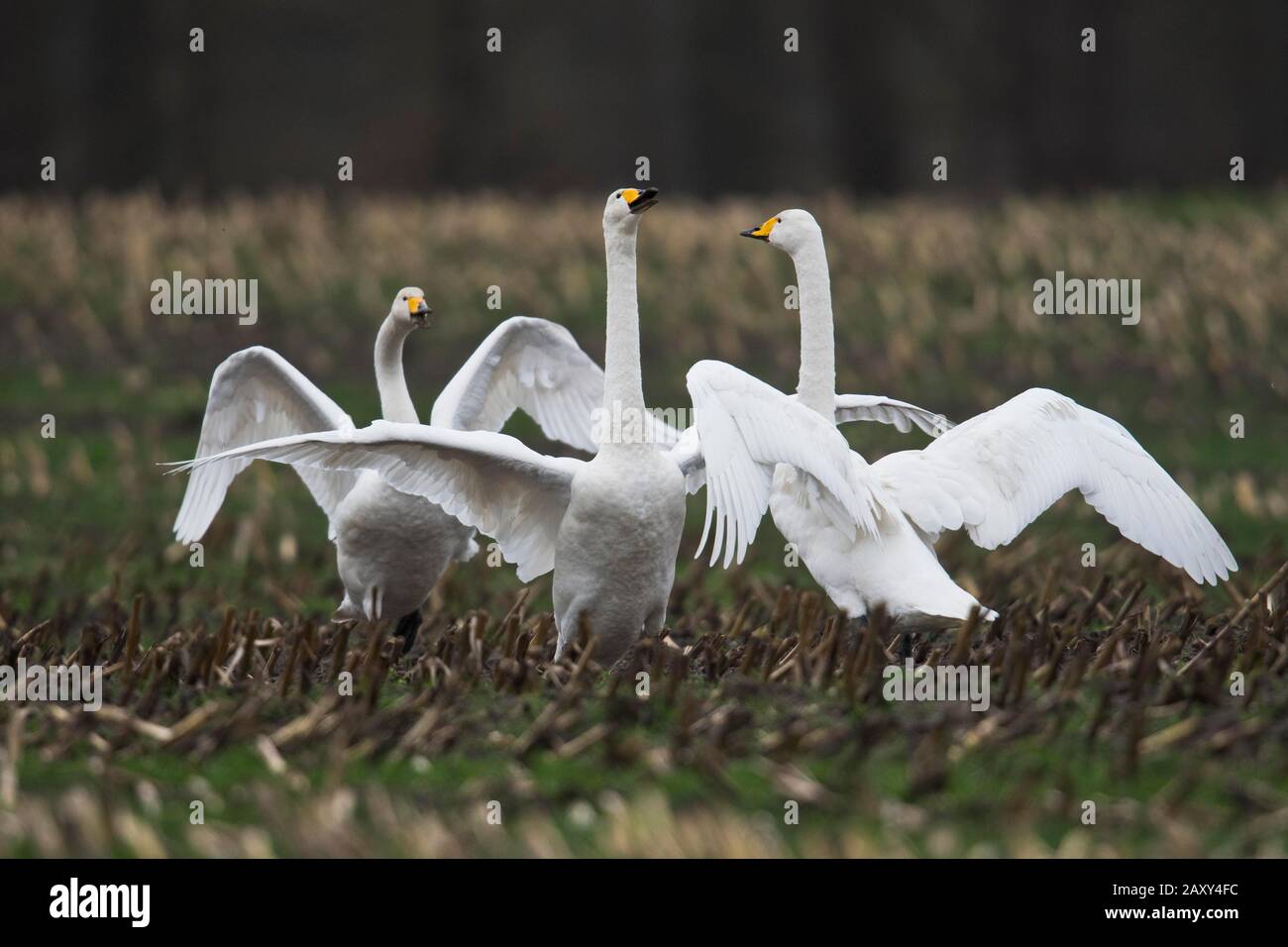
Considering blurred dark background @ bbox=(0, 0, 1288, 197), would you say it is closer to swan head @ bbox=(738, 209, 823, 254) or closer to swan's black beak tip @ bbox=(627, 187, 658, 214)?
swan head @ bbox=(738, 209, 823, 254)

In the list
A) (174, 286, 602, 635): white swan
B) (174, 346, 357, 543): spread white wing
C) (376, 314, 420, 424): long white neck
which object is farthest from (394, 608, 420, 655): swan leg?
(376, 314, 420, 424): long white neck

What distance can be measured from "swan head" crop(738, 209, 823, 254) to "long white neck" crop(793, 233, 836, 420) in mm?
36

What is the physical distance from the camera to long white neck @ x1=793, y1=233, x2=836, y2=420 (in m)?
9.34

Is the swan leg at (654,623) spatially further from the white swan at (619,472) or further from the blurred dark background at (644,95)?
the blurred dark background at (644,95)

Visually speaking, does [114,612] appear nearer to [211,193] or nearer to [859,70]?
[859,70]

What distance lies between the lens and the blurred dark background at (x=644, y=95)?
31797 millimetres

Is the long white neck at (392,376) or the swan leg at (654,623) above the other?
the long white neck at (392,376)

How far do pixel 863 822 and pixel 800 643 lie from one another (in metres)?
2.34

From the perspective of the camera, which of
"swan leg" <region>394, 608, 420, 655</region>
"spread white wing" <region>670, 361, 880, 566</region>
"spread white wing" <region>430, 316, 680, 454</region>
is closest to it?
"spread white wing" <region>670, 361, 880, 566</region>

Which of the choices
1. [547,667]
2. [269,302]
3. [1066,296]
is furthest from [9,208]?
[547,667]

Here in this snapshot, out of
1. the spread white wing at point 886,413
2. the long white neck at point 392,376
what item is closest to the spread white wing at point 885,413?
the spread white wing at point 886,413

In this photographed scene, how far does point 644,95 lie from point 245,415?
35.8m

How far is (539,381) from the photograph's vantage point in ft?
36.4

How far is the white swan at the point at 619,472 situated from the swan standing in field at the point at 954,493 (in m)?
0.23
